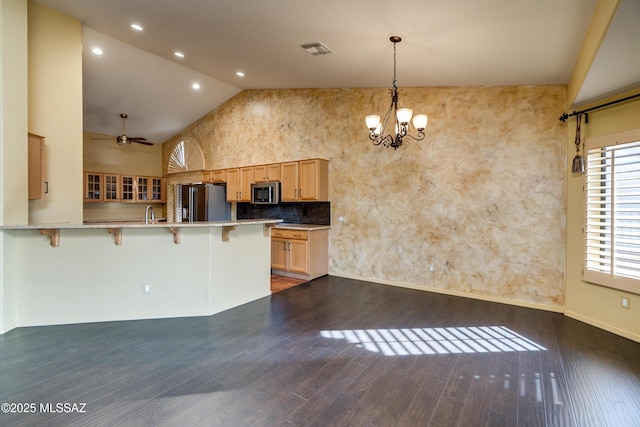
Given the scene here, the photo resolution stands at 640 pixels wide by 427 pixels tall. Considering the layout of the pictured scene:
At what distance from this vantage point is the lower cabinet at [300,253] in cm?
564

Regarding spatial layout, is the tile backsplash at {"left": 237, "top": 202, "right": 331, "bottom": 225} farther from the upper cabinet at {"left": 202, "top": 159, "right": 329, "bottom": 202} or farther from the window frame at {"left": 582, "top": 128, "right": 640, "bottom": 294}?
the window frame at {"left": 582, "top": 128, "right": 640, "bottom": 294}

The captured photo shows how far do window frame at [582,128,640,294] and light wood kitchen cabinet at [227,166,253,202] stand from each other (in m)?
5.70

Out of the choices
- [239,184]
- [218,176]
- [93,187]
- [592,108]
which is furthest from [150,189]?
[592,108]

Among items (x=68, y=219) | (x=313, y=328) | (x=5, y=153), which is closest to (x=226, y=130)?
(x=68, y=219)

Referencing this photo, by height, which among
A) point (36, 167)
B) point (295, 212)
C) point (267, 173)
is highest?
point (267, 173)

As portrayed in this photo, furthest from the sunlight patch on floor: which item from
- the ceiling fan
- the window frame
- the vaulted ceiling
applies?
the ceiling fan

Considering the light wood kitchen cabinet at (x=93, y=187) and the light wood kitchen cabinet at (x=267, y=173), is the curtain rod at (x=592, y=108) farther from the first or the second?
the light wood kitchen cabinet at (x=93, y=187)

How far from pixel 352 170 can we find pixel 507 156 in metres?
2.45

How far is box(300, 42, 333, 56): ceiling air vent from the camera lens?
3885 millimetres

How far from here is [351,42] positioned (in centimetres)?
368

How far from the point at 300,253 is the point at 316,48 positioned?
10.9 ft

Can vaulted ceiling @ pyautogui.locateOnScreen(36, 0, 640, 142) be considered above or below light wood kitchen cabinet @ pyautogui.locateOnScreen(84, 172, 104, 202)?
above

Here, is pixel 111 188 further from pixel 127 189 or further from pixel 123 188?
pixel 127 189

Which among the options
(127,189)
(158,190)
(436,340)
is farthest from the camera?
(158,190)
